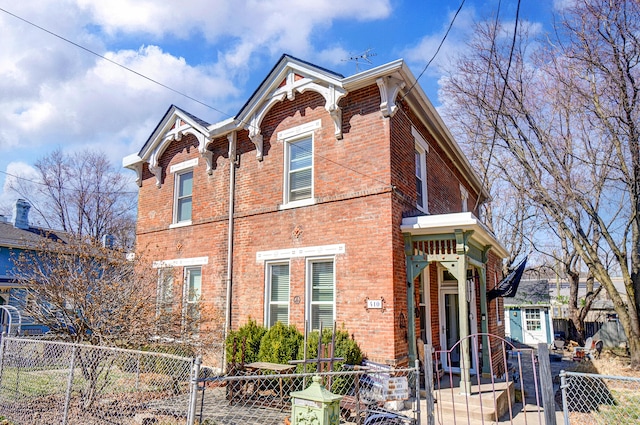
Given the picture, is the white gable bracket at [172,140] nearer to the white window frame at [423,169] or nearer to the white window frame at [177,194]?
the white window frame at [177,194]

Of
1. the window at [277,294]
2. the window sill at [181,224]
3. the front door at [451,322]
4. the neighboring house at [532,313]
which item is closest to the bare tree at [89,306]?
the window at [277,294]

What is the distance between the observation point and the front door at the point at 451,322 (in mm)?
11820

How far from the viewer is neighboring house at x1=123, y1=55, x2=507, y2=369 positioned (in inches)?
360

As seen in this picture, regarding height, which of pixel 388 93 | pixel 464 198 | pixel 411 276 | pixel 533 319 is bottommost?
pixel 533 319

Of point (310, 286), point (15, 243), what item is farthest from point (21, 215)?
point (310, 286)

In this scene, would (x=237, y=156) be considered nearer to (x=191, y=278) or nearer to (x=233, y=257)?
(x=233, y=257)

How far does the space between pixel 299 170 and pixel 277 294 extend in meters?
3.11

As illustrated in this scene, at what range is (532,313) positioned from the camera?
29.0 meters

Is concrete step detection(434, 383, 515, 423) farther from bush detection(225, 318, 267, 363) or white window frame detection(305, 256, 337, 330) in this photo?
bush detection(225, 318, 267, 363)

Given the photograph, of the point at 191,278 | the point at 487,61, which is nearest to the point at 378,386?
the point at 191,278

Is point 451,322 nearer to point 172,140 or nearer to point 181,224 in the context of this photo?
point 181,224

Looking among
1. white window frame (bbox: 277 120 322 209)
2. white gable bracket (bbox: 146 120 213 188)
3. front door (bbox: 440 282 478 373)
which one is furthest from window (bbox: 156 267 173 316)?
front door (bbox: 440 282 478 373)

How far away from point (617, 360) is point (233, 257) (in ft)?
49.2

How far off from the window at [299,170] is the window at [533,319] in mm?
24160
